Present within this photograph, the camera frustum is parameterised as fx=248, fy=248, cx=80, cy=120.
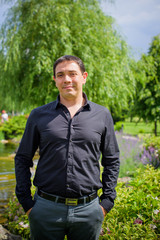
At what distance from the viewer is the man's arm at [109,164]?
197cm

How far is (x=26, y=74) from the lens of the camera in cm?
797

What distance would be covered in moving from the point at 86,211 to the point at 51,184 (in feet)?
1.02

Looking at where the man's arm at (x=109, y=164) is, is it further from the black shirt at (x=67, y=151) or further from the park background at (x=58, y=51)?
the park background at (x=58, y=51)

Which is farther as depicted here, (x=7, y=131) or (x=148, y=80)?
(x=7, y=131)

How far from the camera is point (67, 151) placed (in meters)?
1.77

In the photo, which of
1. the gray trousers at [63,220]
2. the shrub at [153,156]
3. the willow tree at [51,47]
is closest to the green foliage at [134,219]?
the gray trousers at [63,220]

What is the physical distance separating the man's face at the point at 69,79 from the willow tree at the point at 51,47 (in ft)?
17.8

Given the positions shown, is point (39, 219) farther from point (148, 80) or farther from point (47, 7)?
point (148, 80)

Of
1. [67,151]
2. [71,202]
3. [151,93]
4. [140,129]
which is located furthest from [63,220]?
[140,129]

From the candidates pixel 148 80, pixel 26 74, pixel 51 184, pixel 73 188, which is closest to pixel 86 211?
pixel 73 188

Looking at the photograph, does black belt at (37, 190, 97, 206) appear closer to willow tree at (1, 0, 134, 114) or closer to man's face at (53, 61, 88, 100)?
man's face at (53, 61, 88, 100)

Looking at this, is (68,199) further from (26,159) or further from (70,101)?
(70,101)

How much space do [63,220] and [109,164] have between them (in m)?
0.59

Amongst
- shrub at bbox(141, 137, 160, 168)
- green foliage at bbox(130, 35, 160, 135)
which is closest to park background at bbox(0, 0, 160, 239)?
shrub at bbox(141, 137, 160, 168)
